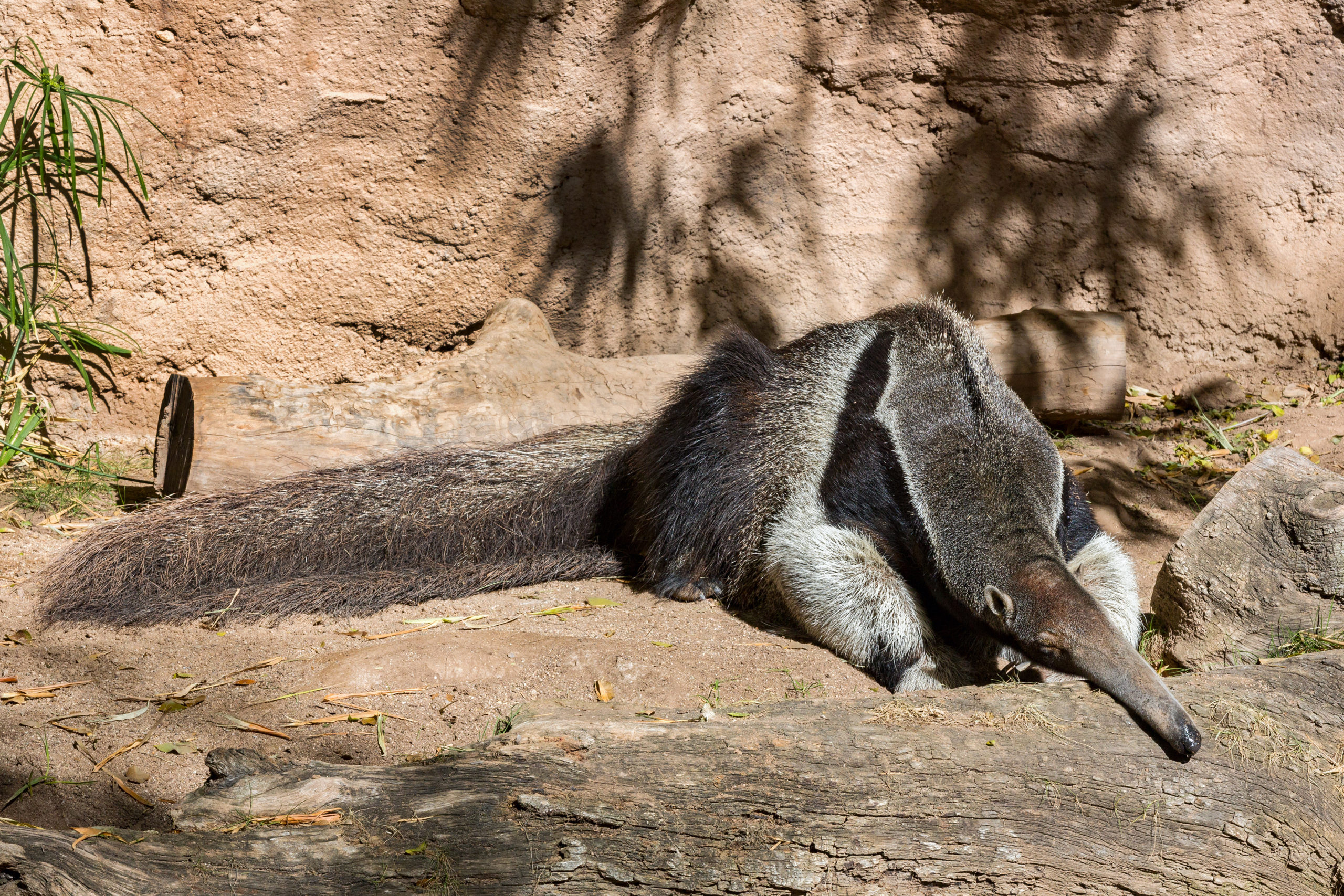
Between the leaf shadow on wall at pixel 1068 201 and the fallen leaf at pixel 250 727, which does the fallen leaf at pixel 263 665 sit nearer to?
the fallen leaf at pixel 250 727

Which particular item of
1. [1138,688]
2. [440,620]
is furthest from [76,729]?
[1138,688]

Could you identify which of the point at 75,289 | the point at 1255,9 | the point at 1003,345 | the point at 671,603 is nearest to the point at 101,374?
the point at 75,289

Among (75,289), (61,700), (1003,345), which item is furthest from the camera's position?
(1003,345)

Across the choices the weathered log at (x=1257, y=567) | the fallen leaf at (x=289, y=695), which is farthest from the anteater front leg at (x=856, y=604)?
the fallen leaf at (x=289, y=695)

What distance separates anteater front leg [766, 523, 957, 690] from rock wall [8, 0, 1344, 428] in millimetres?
2425

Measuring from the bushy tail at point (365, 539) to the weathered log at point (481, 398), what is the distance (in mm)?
336

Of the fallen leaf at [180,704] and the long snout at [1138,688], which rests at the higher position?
the long snout at [1138,688]

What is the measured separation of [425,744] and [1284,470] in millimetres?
2931

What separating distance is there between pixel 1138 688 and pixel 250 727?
2339mm

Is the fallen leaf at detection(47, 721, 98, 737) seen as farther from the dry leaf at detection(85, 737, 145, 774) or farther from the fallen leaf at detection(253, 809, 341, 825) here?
the fallen leaf at detection(253, 809, 341, 825)

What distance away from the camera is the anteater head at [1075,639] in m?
2.26

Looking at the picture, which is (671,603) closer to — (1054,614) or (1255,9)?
(1054,614)

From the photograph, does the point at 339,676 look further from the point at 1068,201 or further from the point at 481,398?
the point at 1068,201

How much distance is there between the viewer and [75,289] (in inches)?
189
